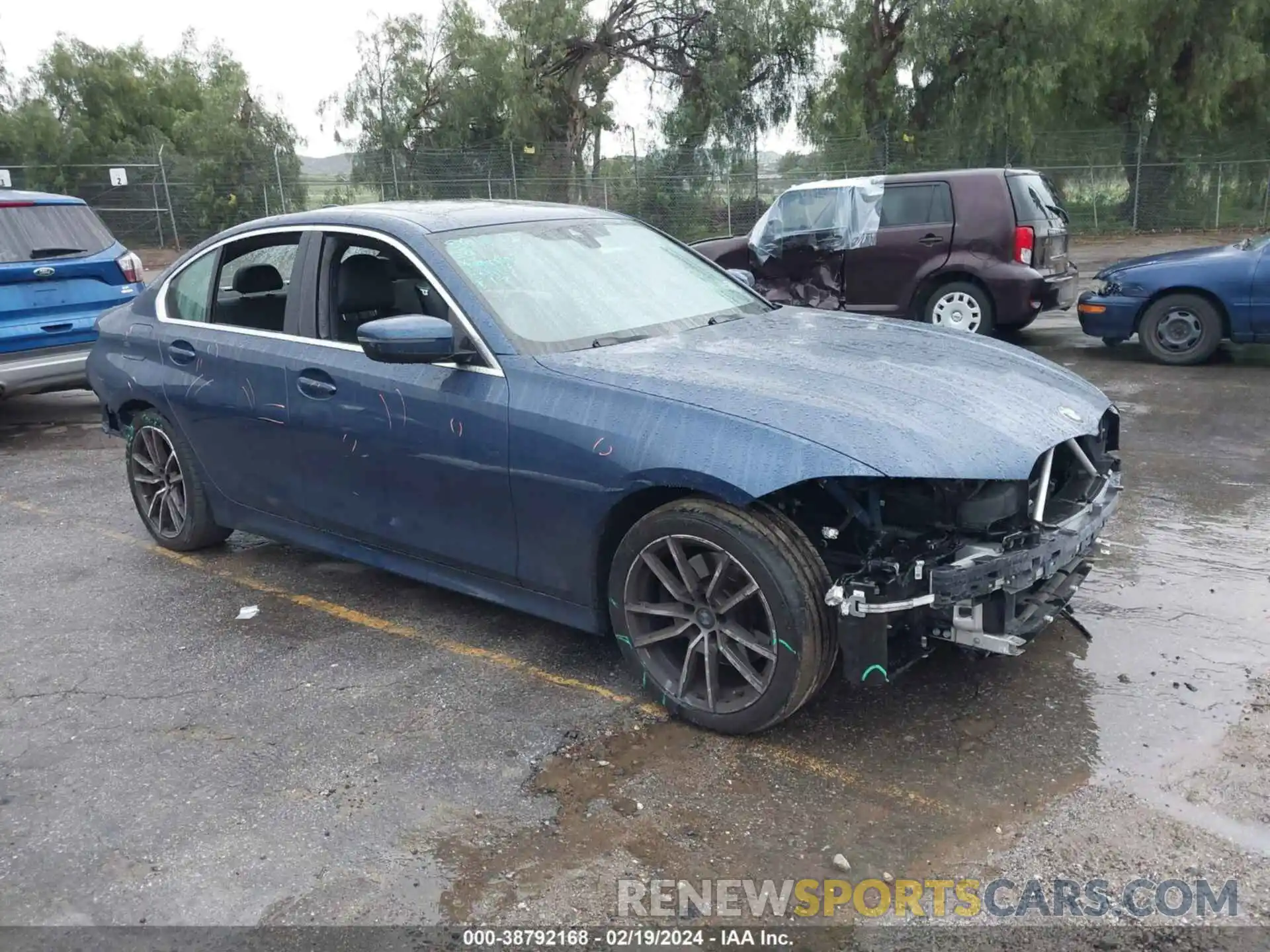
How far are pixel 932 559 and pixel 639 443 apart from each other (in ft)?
3.23

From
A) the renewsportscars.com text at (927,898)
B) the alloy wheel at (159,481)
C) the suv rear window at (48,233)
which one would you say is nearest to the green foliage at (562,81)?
the suv rear window at (48,233)

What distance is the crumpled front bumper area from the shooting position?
126 inches

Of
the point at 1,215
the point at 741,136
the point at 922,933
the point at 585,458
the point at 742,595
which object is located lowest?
the point at 922,933

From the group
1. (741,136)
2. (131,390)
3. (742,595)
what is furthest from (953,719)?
(741,136)

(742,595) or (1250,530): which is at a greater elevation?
(742,595)

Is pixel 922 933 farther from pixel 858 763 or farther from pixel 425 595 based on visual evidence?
pixel 425 595

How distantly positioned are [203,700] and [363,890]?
1.49 metres

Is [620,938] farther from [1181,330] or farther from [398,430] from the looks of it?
[1181,330]

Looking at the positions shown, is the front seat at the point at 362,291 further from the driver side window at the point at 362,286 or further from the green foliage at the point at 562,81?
the green foliage at the point at 562,81

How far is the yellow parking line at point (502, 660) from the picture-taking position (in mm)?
3316

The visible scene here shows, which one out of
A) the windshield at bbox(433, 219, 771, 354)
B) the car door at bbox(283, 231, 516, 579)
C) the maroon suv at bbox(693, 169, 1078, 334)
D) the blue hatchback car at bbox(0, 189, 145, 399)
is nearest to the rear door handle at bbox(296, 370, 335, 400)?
the car door at bbox(283, 231, 516, 579)

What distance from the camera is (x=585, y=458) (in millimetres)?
3674

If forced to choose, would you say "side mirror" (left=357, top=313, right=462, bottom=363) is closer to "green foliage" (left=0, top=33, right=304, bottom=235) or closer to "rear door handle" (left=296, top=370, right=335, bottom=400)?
"rear door handle" (left=296, top=370, right=335, bottom=400)

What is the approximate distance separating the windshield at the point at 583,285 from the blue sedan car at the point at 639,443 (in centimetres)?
1
